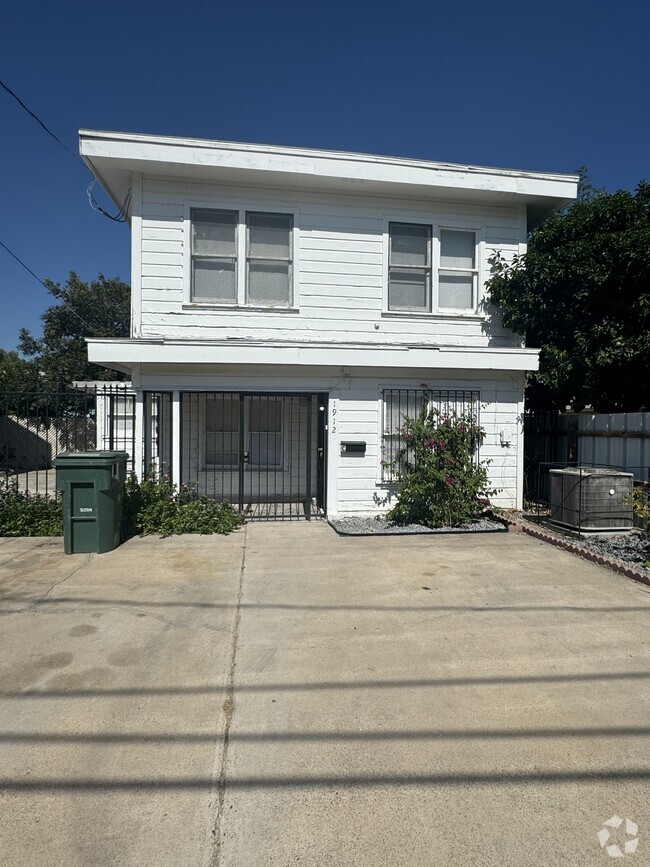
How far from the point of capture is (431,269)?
30.1ft

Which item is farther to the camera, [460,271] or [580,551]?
[460,271]

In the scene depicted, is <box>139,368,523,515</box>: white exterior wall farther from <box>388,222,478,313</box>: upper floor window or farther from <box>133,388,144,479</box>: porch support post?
<box>388,222,478,313</box>: upper floor window

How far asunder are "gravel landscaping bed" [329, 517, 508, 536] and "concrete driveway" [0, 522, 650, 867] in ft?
6.91

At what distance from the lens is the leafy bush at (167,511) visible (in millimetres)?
7773

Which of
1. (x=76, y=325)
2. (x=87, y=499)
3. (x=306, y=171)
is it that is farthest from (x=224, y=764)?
(x=76, y=325)

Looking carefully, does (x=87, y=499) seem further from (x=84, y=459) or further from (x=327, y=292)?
(x=327, y=292)

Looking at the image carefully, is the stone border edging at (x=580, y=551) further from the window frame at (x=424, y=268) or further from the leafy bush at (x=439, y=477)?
the window frame at (x=424, y=268)

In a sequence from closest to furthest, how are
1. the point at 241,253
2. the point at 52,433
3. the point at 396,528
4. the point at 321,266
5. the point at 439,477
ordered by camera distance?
the point at 439,477, the point at 396,528, the point at 241,253, the point at 321,266, the point at 52,433

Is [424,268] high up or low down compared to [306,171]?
down

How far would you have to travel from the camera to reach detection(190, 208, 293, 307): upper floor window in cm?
866

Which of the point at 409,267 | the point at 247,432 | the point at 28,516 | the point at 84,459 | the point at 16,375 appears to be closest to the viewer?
the point at 84,459

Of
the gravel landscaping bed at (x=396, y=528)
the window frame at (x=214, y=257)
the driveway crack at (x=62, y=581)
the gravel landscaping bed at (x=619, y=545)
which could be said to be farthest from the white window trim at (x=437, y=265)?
the driveway crack at (x=62, y=581)

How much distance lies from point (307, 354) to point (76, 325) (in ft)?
82.7

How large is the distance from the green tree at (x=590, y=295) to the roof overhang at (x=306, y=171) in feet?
2.71
